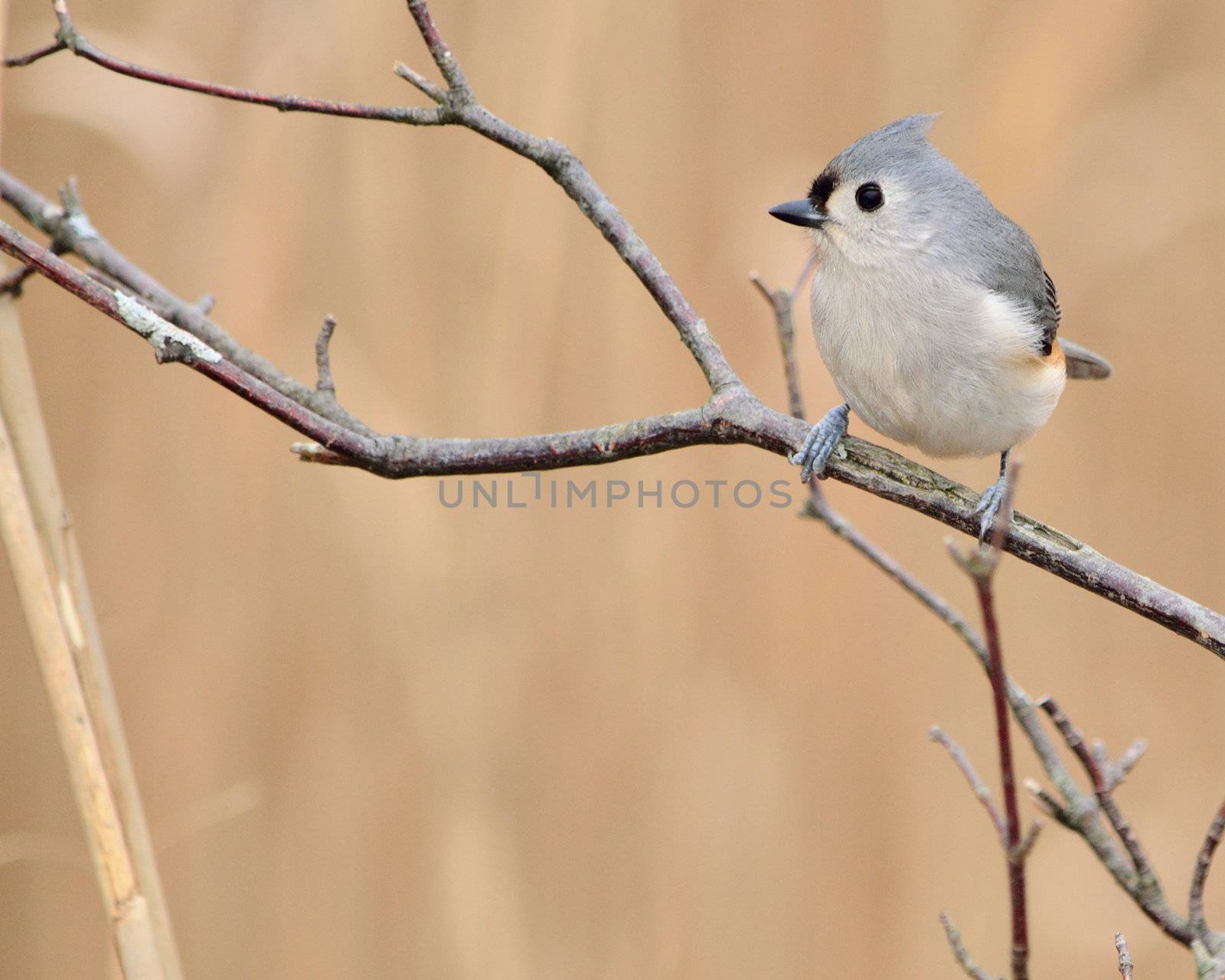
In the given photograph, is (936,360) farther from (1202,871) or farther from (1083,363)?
(1202,871)

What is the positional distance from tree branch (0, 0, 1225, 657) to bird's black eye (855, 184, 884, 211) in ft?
0.90

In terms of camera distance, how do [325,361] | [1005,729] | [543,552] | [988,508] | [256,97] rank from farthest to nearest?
[543,552] < [988,508] < [325,361] < [256,97] < [1005,729]

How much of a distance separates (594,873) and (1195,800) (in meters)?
0.83

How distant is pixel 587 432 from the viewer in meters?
0.65

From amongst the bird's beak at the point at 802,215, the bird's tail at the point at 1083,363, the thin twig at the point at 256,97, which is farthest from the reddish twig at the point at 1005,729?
the bird's tail at the point at 1083,363

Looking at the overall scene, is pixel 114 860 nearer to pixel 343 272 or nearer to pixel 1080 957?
pixel 343 272

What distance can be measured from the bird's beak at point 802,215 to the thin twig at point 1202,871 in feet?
1.90

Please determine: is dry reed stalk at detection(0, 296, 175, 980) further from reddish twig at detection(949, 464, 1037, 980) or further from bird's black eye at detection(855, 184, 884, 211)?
bird's black eye at detection(855, 184, 884, 211)

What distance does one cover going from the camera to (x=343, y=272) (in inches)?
59.3

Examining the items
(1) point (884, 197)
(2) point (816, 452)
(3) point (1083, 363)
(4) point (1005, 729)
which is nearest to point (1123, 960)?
(4) point (1005, 729)

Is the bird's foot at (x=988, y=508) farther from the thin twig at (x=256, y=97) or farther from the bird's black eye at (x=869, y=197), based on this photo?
the thin twig at (x=256, y=97)

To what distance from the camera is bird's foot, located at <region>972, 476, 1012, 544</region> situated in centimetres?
76

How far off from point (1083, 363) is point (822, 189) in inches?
14.5

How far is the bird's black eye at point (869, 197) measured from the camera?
37.7 inches
